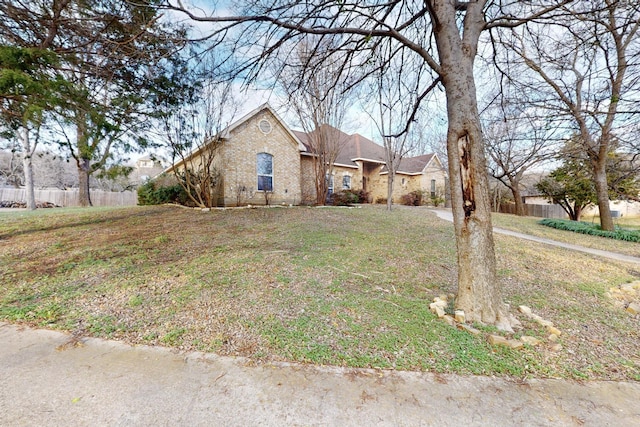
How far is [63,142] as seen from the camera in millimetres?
5973

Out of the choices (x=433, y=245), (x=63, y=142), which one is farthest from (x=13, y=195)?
(x=433, y=245)

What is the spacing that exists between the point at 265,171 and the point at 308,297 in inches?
474

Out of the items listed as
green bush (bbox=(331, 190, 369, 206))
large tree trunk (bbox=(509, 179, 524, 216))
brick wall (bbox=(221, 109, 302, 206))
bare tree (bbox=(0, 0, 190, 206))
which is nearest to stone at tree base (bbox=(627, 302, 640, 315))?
bare tree (bbox=(0, 0, 190, 206))

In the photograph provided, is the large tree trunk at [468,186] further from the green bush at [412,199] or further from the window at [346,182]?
the green bush at [412,199]

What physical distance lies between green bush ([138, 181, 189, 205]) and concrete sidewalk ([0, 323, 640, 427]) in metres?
12.6

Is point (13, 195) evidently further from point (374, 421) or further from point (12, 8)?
point (374, 421)

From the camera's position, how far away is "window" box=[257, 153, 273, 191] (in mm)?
14414

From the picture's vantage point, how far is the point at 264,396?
191cm

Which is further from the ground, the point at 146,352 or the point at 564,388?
the point at 146,352

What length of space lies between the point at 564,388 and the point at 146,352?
364cm

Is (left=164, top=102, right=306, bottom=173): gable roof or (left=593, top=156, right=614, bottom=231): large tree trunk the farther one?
(left=164, top=102, right=306, bottom=173): gable roof

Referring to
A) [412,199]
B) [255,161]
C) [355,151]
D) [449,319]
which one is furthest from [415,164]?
[449,319]

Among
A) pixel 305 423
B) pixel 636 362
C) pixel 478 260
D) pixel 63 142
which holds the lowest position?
pixel 636 362

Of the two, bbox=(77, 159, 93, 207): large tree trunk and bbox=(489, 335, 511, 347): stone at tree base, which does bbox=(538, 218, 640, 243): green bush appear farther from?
bbox=(77, 159, 93, 207): large tree trunk
